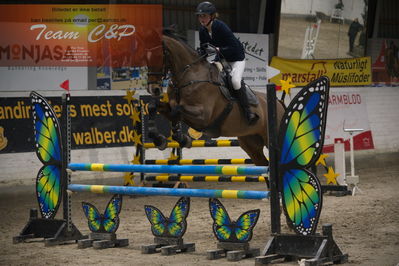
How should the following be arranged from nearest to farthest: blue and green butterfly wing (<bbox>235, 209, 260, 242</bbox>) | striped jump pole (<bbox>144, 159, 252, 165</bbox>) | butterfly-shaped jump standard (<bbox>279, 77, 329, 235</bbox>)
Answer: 1. butterfly-shaped jump standard (<bbox>279, 77, 329, 235</bbox>)
2. blue and green butterfly wing (<bbox>235, 209, 260, 242</bbox>)
3. striped jump pole (<bbox>144, 159, 252, 165</bbox>)

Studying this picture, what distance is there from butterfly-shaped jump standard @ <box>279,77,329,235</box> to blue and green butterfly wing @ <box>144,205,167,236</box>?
47.9 inches

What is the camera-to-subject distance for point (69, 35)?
36.0ft

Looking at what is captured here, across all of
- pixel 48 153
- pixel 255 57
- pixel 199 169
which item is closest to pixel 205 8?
pixel 199 169

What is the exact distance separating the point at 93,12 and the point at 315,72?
17.5 ft

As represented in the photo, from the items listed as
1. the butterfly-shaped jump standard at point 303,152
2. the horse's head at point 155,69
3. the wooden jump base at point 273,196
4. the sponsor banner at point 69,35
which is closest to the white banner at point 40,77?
the sponsor banner at point 69,35

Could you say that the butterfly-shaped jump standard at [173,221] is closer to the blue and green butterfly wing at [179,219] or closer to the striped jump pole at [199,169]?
the blue and green butterfly wing at [179,219]

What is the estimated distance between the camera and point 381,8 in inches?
663

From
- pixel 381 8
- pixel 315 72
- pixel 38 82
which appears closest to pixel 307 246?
pixel 38 82

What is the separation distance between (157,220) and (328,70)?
959cm

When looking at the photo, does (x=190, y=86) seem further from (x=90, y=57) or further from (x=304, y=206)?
(x=90, y=57)

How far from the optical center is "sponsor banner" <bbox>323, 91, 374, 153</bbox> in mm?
14286

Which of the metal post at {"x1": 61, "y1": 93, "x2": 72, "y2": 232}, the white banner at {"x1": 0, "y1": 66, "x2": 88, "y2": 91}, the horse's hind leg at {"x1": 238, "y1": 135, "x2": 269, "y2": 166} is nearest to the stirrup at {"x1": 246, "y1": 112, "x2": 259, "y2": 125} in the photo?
the horse's hind leg at {"x1": 238, "y1": 135, "x2": 269, "y2": 166}

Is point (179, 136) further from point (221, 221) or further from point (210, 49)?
point (221, 221)

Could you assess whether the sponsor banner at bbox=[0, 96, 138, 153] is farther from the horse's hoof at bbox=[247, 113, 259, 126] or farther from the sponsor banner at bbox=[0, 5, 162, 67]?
the horse's hoof at bbox=[247, 113, 259, 126]
